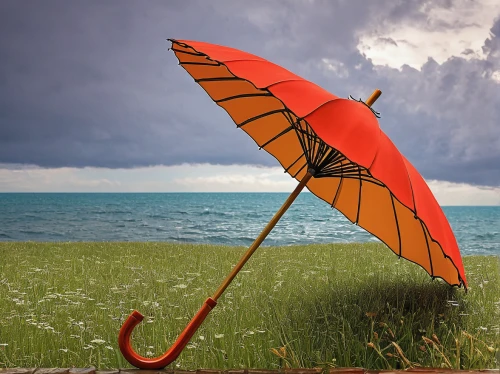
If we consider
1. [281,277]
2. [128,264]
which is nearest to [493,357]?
[281,277]

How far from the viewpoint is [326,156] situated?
3213 millimetres

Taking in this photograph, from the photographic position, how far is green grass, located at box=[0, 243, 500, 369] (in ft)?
10.3

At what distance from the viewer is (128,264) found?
632cm

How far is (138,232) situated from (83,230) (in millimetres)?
5193

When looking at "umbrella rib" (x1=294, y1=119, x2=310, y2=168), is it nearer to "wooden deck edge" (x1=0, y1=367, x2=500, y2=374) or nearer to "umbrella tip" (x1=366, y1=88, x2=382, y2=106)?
"umbrella tip" (x1=366, y1=88, x2=382, y2=106)

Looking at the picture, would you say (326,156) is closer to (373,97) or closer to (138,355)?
(373,97)

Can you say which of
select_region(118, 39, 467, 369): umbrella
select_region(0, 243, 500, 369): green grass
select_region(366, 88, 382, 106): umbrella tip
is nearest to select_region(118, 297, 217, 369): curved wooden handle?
select_region(118, 39, 467, 369): umbrella

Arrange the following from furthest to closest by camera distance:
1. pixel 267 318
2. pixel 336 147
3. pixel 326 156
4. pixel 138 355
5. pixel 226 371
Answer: pixel 267 318 < pixel 326 156 < pixel 138 355 < pixel 226 371 < pixel 336 147

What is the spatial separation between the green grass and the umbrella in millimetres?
461

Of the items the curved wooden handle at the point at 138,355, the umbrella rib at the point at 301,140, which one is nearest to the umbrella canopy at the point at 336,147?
the umbrella rib at the point at 301,140

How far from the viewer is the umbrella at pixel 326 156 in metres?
2.51

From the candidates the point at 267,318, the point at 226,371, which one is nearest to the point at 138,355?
the point at 226,371

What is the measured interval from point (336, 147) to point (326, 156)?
2.79 feet

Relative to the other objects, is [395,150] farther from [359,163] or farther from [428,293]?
[428,293]
